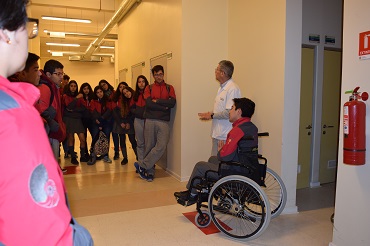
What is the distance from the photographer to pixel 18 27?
618 millimetres

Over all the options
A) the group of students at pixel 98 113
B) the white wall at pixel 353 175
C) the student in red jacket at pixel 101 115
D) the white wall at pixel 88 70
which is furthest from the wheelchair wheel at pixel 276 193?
the white wall at pixel 88 70

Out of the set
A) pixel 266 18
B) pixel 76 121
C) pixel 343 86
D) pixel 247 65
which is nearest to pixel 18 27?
pixel 343 86

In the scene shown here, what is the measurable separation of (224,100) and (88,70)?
1263 centimetres

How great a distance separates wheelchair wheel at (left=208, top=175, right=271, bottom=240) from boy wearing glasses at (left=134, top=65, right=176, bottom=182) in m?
1.89

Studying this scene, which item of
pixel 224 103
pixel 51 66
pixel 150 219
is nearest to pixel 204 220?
pixel 150 219

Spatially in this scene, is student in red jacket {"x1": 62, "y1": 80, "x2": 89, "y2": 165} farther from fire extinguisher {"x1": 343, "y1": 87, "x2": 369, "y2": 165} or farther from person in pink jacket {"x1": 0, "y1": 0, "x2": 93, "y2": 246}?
person in pink jacket {"x1": 0, "y1": 0, "x2": 93, "y2": 246}

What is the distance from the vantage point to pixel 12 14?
592mm

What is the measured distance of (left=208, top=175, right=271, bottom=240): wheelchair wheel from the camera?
232 centimetres

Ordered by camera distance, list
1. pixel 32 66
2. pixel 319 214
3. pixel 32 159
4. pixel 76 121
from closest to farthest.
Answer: pixel 32 159 < pixel 32 66 < pixel 319 214 < pixel 76 121

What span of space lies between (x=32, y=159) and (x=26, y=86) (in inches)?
7.3

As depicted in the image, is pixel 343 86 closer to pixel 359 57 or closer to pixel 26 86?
pixel 359 57

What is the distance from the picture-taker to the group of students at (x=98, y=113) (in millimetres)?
5344

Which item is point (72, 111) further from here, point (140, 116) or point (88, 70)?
point (88, 70)

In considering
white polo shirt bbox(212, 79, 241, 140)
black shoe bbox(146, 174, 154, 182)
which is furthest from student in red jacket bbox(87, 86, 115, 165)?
white polo shirt bbox(212, 79, 241, 140)
